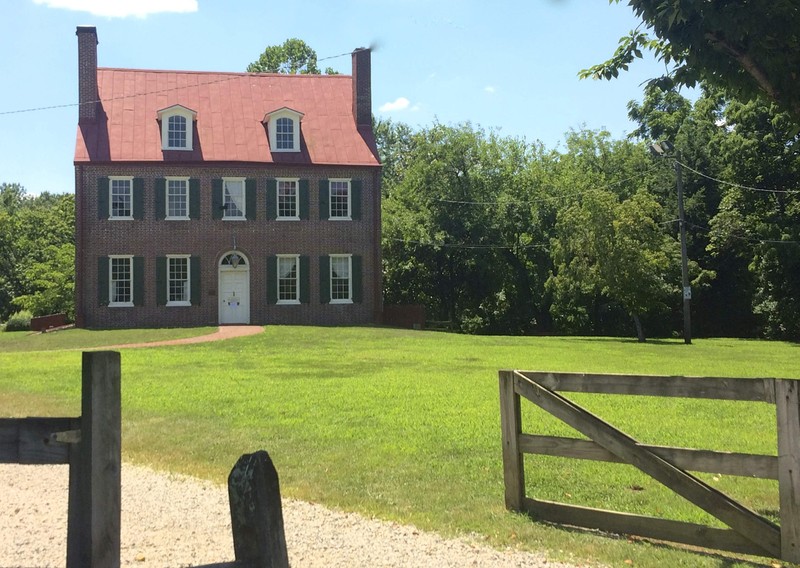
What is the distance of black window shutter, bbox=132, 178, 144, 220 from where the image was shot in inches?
1260

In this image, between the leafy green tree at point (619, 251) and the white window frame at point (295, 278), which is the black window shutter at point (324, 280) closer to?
the white window frame at point (295, 278)

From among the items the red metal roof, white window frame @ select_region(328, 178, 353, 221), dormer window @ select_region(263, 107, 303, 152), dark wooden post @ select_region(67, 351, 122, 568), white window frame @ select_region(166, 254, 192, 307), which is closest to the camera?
dark wooden post @ select_region(67, 351, 122, 568)

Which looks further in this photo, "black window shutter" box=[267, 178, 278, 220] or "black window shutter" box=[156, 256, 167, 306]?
"black window shutter" box=[267, 178, 278, 220]

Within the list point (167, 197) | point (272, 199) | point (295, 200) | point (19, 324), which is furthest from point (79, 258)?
point (295, 200)

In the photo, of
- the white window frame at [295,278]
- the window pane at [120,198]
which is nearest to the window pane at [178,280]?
the window pane at [120,198]

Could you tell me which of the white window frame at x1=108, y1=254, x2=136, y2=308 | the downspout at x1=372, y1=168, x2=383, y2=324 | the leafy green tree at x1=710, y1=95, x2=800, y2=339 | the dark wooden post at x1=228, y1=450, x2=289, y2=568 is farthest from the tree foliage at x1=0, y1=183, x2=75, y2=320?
the dark wooden post at x1=228, y1=450, x2=289, y2=568

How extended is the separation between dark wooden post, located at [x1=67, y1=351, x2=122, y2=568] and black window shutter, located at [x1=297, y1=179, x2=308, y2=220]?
31.0m

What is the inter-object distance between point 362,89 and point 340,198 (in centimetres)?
563

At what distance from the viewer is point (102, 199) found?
31797mm

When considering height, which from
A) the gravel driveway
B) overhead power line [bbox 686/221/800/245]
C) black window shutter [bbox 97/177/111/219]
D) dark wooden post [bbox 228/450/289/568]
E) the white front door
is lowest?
the gravel driveway

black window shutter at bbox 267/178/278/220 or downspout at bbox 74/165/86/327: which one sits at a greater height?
black window shutter at bbox 267/178/278/220

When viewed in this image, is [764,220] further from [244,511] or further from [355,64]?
[244,511]

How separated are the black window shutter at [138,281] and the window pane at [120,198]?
6.41 ft

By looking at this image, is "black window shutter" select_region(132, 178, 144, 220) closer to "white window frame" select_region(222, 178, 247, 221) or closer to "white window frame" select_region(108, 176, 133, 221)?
"white window frame" select_region(108, 176, 133, 221)
